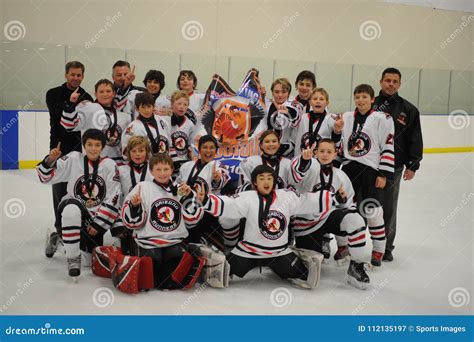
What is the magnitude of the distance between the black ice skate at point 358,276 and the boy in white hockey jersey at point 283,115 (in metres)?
0.98

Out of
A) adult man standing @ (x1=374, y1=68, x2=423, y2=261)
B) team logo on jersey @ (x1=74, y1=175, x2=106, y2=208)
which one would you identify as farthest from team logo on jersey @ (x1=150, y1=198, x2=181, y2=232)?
adult man standing @ (x1=374, y1=68, x2=423, y2=261)

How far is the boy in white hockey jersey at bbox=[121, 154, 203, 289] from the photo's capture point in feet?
11.7

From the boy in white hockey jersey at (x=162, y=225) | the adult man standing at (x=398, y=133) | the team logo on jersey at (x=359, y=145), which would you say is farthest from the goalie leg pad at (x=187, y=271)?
the adult man standing at (x=398, y=133)

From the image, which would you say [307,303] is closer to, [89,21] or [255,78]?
[255,78]

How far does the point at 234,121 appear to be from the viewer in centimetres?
416

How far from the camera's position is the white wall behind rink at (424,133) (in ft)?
26.7

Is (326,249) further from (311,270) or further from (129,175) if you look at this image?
(129,175)

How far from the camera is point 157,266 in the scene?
3.63 metres

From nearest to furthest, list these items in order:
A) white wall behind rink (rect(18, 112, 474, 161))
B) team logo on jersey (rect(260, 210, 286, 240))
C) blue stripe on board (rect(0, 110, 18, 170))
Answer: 1. team logo on jersey (rect(260, 210, 286, 240))
2. blue stripe on board (rect(0, 110, 18, 170))
3. white wall behind rink (rect(18, 112, 474, 161))

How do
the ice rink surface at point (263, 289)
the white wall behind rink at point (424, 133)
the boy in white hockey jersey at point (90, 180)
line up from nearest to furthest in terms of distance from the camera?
the ice rink surface at point (263, 289)
the boy in white hockey jersey at point (90, 180)
the white wall behind rink at point (424, 133)

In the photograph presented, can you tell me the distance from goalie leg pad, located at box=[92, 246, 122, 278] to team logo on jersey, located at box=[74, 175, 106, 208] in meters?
0.30

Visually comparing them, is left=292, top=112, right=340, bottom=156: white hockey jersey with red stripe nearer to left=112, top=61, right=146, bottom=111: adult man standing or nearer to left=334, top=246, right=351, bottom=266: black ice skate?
left=334, top=246, right=351, bottom=266: black ice skate

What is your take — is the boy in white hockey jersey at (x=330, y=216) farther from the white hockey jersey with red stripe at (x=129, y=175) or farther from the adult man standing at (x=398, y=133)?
the white hockey jersey with red stripe at (x=129, y=175)

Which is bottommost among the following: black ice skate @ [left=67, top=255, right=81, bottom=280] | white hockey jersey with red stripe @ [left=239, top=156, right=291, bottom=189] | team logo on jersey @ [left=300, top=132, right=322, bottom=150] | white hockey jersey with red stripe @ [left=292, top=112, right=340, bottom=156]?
black ice skate @ [left=67, top=255, right=81, bottom=280]
